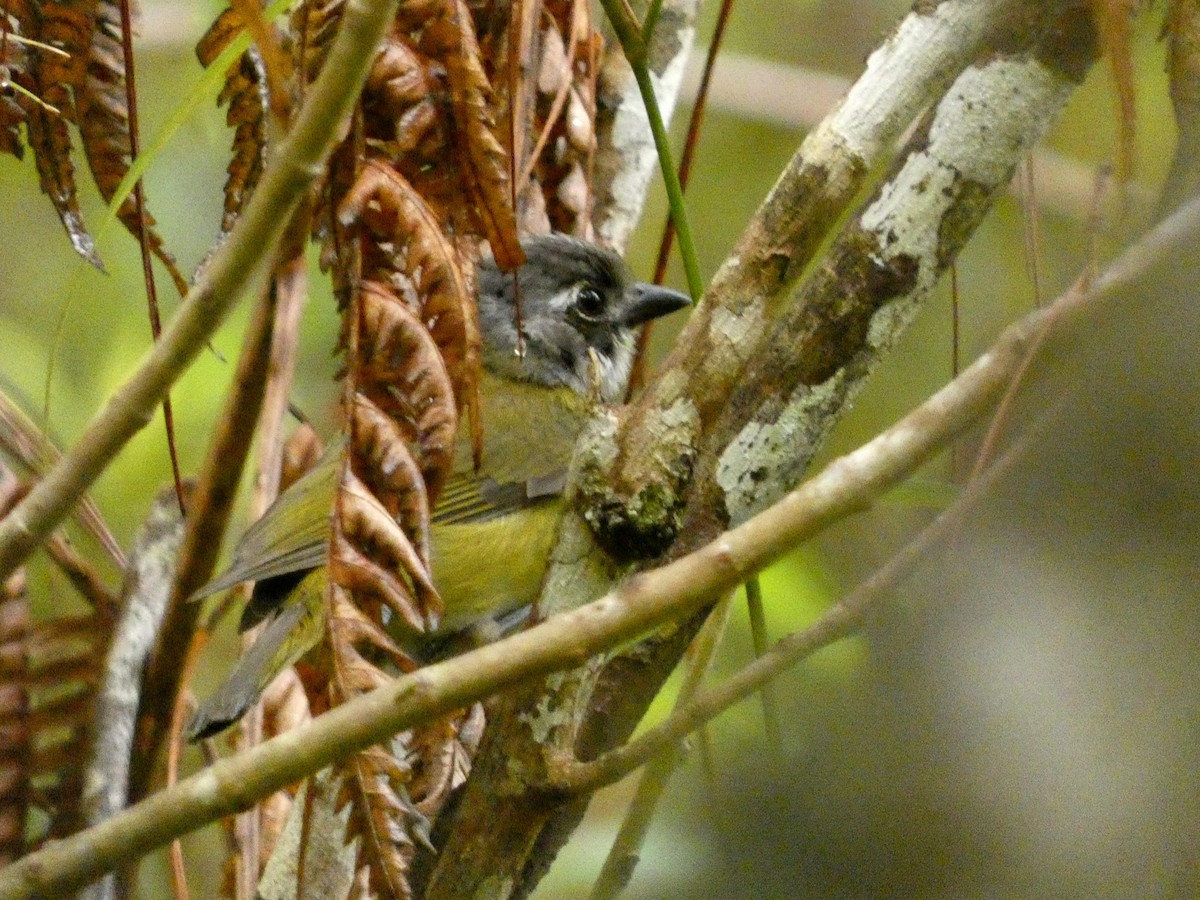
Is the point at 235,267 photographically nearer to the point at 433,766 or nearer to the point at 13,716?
the point at 433,766

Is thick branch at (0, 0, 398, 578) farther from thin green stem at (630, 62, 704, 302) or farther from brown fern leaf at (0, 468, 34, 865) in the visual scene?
brown fern leaf at (0, 468, 34, 865)

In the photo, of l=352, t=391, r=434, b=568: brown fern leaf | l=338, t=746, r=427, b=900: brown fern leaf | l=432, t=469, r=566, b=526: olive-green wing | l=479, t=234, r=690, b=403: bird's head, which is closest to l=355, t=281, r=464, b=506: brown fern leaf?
l=352, t=391, r=434, b=568: brown fern leaf

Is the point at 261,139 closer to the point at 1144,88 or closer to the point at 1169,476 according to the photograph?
the point at 1169,476

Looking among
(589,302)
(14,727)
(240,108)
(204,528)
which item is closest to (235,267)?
(240,108)

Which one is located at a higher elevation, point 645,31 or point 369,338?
point 645,31

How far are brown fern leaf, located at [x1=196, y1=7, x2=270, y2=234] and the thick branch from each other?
0.70 metres

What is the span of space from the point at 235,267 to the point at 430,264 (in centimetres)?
63

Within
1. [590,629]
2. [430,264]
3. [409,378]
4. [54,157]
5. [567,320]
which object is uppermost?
[567,320]

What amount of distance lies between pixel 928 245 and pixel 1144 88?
3256 mm

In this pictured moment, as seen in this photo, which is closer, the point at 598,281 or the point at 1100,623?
the point at 1100,623

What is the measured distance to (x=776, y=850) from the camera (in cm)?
179

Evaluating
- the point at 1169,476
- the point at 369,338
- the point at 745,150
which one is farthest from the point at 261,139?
the point at 745,150

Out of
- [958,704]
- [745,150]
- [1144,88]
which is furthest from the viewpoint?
[745,150]

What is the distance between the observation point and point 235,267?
1680 millimetres
